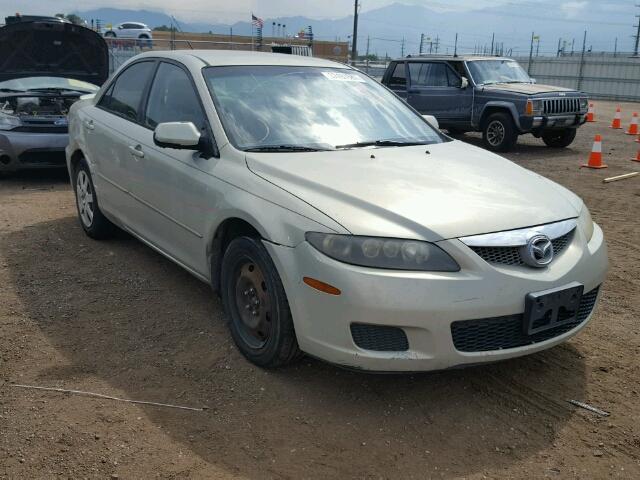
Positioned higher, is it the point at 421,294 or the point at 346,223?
the point at 346,223

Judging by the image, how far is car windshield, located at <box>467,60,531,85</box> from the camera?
1281 cm

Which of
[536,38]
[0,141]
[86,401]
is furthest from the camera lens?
[536,38]

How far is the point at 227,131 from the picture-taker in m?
3.73

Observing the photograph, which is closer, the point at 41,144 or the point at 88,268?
the point at 88,268

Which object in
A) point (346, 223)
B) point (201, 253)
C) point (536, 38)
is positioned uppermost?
point (536, 38)

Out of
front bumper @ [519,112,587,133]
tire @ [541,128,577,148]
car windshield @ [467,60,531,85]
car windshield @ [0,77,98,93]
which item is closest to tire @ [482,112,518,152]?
front bumper @ [519,112,587,133]

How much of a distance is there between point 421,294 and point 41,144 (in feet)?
21.2

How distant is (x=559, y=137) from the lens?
13.1m

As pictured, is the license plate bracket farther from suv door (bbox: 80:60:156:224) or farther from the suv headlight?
the suv headlight

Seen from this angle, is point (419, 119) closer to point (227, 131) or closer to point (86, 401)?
point (227, 131)

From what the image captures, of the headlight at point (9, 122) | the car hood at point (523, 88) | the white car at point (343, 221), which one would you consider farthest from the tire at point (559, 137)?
the headlight at point (9, 122)

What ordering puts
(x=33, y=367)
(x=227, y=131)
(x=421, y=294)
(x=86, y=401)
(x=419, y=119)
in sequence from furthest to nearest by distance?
(x=419, y=119) < (x=227, y=131) < (x=33, y=367) < (x=86, y=401) < (x=421, y=294)

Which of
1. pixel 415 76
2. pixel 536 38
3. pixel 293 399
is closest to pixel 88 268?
pixel 293 399

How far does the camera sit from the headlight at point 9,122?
25.5 ft
